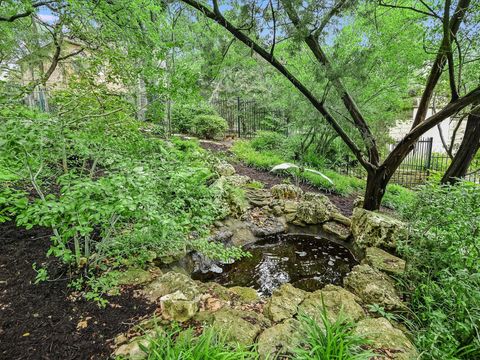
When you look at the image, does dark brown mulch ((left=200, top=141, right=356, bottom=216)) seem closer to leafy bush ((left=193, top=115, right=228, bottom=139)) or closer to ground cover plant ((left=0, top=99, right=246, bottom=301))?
leafy bush ((left=193, top=115, right=228, bottom=139))

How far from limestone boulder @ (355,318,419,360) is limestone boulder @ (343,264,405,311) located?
309 mm

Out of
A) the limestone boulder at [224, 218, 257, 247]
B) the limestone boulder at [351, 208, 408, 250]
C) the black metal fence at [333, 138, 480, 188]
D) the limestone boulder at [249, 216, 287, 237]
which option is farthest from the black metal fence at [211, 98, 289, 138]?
the limestone boulder at [351, 208, 408, 250]

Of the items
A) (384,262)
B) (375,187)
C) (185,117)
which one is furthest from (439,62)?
(185,117)

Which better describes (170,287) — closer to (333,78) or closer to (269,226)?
(269,226)

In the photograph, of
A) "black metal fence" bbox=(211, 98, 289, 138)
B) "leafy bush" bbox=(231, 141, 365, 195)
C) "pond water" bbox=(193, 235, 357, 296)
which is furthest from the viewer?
"black metal fence" bbox=(211, 98, 289, 138)

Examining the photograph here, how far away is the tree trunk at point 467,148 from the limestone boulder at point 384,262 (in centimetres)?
186

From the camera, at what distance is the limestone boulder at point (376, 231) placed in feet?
10.4

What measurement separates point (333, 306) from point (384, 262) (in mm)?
1151

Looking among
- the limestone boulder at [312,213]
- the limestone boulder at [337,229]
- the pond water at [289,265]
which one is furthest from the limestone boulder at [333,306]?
the limestone boulder at [312,213]

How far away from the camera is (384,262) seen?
276cm

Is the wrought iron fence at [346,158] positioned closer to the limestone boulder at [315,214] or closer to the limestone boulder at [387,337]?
the limestone boulder at [315,214]

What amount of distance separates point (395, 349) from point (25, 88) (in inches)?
126

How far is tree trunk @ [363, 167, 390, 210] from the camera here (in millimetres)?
3842

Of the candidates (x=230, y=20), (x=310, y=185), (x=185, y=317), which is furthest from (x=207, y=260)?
(x=310, y=185)
